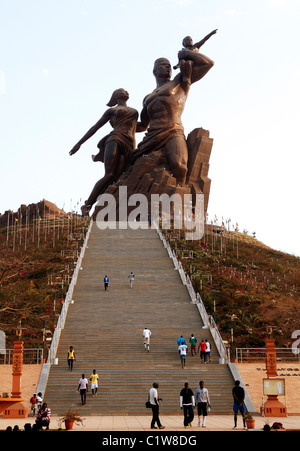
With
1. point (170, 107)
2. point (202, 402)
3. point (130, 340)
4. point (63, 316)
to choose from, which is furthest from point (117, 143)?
point (202, 402)

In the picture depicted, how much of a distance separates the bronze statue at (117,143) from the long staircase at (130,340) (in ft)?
51.8

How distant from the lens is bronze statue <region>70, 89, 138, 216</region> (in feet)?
151

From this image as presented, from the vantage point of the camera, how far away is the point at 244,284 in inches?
1113

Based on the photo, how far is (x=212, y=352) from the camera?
19.8 meters

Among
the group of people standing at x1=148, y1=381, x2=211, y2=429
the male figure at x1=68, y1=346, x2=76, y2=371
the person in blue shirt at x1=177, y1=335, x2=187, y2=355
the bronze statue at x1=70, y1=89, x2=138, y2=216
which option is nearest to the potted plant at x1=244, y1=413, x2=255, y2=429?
the group of people standing at x1=148, y1=381, x2=211, y2=429

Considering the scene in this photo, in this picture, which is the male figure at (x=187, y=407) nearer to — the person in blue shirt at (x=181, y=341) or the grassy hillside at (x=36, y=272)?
the grassy hillside at (x=36, y=272)

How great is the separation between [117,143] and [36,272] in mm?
18631

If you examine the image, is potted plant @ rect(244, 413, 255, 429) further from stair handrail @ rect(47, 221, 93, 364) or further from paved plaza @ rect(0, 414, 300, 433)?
stair handrail @ rect(47, 221, 93, 364)

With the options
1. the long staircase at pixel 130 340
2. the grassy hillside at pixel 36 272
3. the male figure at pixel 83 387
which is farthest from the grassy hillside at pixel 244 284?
the male figure at pixel 83 387

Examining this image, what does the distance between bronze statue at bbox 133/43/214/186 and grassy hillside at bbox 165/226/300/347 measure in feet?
23.1

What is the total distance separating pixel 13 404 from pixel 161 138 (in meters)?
30.7

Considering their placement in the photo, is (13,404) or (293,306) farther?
(293,306)
